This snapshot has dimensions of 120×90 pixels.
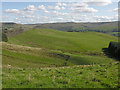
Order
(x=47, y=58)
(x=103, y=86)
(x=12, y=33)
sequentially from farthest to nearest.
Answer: (x=12, y=33) → (x=47, y=58) → (x=103, y=86)

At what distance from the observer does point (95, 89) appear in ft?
34.4

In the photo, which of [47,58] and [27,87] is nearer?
[27,87]

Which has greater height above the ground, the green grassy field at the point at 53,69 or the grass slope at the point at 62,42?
the green grassy field at the point at 53,69

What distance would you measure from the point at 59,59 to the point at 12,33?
114296 mm

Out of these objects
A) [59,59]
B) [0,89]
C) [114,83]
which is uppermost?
[0,89]

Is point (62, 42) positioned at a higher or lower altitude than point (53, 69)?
lower

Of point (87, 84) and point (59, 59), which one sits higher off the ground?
point (87, 84)

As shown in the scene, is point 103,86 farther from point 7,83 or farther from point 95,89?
point 7,83

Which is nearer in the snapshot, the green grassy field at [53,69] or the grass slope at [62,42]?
the green grassy field at [53,69]

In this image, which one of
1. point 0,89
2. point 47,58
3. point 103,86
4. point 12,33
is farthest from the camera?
point 12,33

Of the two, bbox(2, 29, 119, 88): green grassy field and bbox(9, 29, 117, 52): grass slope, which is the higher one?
bbox(2, 29, 119, 88): green grassy field

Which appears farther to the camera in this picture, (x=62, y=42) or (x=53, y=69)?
(x=62, y=42)

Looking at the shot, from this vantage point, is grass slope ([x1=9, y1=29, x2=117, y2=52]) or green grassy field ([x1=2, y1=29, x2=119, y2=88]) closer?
green grassy field ([x1=2, y1=29, x2=119, y2=88])

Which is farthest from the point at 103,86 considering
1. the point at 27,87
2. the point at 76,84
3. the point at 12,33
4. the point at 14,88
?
the point at 12,33
